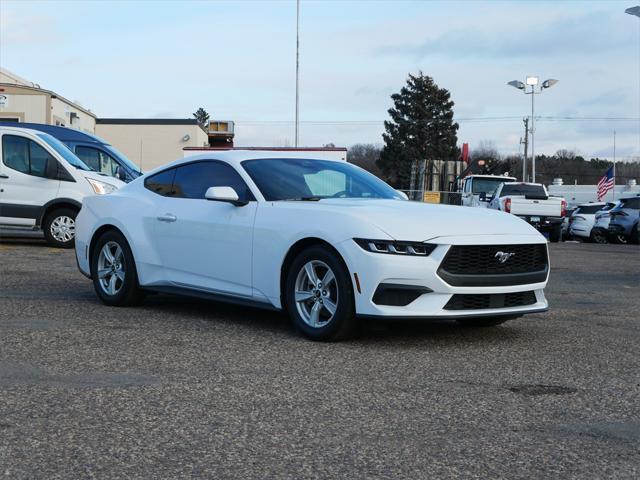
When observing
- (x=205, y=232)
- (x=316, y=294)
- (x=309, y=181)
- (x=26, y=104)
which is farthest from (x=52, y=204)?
(x=26, y=104)

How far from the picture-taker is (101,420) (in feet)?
15.0

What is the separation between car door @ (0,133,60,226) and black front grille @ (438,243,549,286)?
35.2 ft

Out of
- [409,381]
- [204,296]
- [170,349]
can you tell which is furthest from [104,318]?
[409,381]

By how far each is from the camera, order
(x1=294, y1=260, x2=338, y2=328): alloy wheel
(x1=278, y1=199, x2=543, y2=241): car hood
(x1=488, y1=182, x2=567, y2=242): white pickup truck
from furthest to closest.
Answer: (x1=488, y1=182, x2=567, y2=242): white pickup truck → (x1=294, y1=260, x2=338, y2=328): alloy wheel → (x1=278, y1=199, x2=543, y2=241): car hood

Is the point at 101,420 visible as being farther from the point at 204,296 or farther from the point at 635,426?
the point at 204,296

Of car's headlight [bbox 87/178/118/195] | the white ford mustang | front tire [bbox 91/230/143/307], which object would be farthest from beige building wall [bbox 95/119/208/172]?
the white ford mustang

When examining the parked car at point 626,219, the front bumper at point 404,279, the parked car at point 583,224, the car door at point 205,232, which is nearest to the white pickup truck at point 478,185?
the parked car at point 583,224

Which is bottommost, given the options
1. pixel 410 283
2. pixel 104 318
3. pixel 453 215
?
pixel 104 318

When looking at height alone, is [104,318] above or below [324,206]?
→ below

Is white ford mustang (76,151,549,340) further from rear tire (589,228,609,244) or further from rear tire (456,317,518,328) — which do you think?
rear tire (589,228,609,244)

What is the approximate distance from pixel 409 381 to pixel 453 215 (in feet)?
5.74

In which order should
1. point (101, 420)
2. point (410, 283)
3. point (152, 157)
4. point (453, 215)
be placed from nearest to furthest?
1. point (101, 420)
2. point (410, 283)
3. point (453, 215)
4. point (152, 157)

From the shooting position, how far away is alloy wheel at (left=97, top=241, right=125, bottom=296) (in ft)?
28.2

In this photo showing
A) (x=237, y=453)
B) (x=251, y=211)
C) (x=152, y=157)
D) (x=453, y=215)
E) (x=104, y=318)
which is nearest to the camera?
(x=237, y=453)
